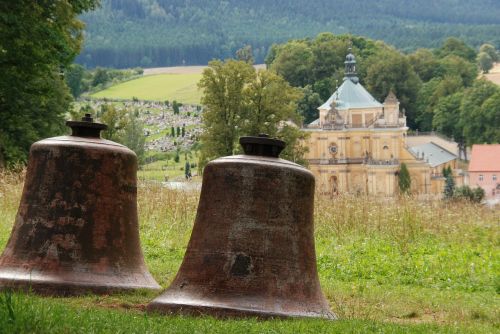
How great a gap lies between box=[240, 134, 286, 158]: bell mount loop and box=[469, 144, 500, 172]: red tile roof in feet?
344

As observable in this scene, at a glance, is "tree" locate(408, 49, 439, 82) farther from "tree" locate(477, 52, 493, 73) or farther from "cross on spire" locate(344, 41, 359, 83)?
"tree" locate(477, 52, 493, 73)

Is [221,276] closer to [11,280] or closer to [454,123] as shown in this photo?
[11,280]

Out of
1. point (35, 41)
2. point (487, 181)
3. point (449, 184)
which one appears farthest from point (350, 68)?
point (35, 41)

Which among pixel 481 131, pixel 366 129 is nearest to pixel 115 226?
pixel 366 129

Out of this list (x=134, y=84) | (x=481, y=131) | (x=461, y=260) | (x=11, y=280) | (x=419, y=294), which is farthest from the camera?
(x=134, y=84)

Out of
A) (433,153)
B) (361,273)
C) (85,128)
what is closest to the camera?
(85,128)

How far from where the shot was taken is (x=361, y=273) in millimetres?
12789

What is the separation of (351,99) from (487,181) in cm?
1529

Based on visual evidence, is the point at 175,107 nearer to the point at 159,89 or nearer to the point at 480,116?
the point at 159,89

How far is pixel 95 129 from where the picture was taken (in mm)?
9273

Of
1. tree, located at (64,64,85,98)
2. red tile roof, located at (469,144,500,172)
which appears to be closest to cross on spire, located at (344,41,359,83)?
red tile roof, located at (469,144,500,172)

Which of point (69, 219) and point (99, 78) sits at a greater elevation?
point (69, 219)

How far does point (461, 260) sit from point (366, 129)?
9589 centimetres

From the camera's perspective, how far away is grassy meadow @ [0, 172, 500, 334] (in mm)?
7121
